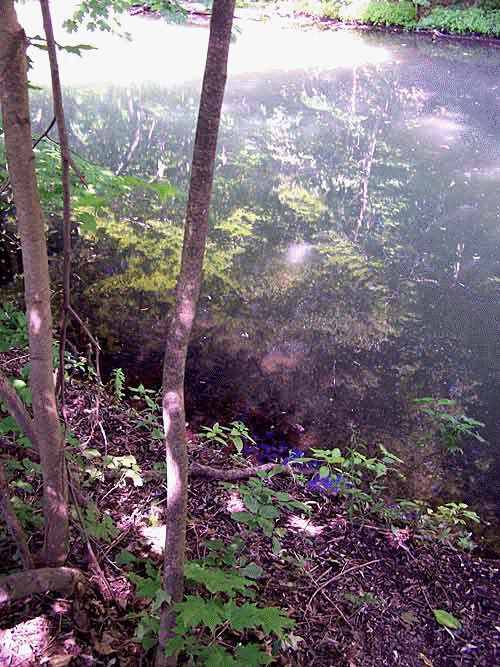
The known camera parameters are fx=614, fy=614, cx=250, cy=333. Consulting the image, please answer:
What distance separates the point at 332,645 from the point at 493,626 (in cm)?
89

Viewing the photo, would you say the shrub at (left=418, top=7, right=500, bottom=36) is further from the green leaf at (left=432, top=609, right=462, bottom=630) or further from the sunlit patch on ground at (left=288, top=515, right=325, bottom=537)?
the green leaf at (left=432, top=609, right=462, bottom=630)

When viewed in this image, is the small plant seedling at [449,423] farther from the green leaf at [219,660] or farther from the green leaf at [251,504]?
the green leaf at [219,660]

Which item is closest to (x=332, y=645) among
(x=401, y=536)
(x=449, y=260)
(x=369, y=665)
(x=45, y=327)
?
(x=369, y=665)

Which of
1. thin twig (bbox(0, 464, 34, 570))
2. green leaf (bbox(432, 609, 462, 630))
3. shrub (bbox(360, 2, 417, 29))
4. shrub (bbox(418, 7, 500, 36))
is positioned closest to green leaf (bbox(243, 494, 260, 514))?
green leaf (bbox(432, 609, 462, 630))

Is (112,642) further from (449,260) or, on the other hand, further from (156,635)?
(449,260)

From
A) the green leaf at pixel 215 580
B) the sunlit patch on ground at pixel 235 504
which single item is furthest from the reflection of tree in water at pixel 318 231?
the green leaf at pixel 215 580

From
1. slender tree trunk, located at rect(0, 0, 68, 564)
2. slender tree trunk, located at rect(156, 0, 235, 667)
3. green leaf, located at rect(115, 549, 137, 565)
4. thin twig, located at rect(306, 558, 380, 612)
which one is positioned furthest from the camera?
thin twig, located at rect(306, 558, 380, 612)

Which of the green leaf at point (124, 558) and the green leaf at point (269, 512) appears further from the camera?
the green leaf at point (269, 512)

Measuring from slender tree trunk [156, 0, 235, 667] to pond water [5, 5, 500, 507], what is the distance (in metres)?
1.39

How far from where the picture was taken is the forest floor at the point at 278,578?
207 cm

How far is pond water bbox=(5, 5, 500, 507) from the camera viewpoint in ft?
15.9

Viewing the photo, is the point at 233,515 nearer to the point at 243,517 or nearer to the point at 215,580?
the point at 243,517

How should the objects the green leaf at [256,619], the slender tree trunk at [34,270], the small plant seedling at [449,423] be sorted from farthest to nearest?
1. the small plant seedling at [449,423]
2. the green leaf at [256,619]
3. the slender tree trunk at [34,270]

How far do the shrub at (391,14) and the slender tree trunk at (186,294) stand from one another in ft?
77.0
